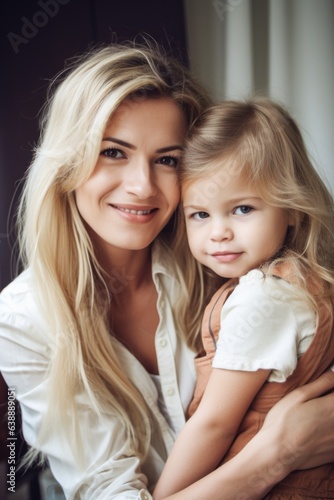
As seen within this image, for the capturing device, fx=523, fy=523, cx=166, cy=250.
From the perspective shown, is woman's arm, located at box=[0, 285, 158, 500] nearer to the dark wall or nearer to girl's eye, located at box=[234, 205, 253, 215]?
A: the dark wall

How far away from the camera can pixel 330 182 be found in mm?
1066

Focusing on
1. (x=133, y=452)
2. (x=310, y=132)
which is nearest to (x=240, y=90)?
(x=310, y=132)

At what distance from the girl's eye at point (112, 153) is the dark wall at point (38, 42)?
14cm

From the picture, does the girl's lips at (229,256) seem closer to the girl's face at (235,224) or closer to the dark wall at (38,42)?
the girl's face at (235,224)

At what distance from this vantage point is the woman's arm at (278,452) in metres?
0.75

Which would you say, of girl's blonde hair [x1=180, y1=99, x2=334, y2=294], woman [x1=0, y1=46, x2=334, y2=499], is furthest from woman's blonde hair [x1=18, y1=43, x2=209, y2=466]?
girl's blonde hair [x1=180, y1=99, x2=334, y2=294]

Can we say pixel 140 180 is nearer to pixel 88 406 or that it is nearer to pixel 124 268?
pixel 124 268

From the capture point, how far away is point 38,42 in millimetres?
846

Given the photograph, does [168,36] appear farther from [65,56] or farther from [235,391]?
[235,391]

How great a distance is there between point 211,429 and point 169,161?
43 centimetres

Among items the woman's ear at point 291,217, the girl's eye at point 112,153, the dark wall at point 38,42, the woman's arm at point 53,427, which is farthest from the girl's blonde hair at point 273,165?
the woman's arm at point 53,427

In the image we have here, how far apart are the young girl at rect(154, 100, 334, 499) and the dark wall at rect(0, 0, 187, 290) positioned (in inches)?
9.2

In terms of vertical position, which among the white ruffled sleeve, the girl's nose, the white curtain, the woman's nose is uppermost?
the white curtain

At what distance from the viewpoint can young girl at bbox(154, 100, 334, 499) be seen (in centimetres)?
73
